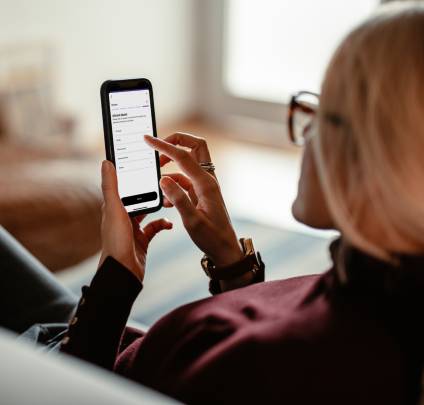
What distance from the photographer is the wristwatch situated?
0.95m

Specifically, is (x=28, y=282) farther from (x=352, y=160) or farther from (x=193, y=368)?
(x=352, y=160)

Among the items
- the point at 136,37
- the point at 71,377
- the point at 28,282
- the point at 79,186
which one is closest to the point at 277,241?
the point at 79,186

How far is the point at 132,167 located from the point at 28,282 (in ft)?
0.81

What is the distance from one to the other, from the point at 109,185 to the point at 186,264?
4.40 feet

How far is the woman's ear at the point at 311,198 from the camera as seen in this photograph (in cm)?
70

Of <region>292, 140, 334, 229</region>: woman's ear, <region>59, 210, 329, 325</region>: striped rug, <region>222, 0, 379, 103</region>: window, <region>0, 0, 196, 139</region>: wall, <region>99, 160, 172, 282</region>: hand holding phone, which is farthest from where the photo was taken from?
<region>222, 0, 379, 103</region>: window

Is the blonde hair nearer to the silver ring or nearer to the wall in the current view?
the silver ring

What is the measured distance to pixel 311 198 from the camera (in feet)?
2.33

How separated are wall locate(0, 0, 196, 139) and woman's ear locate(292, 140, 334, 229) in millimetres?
2530

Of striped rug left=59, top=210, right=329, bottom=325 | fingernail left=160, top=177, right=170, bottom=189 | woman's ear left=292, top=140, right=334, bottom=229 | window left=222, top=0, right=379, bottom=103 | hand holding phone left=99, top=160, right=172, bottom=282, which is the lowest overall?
striped rug left=59, top=210, right=329, bottom=325

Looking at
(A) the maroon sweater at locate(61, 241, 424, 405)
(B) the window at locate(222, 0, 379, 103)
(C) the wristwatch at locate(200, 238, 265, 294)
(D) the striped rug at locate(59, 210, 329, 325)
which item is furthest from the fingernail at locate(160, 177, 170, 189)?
(B) the window at locate(222, 0, 379, 103)

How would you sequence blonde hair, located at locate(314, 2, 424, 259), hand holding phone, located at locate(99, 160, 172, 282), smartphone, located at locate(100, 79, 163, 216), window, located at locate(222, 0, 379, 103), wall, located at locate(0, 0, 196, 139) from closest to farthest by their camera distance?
blonde hair, located at locate(314, 2, 424, 259) → hand holding phone, located at locate(99, 160, 172, 282) → smartphone, located at locate(100, 79, 163, 216) → wall, located at locate(0, 0, 196, 139) → window, located at locate(222, 0, 379, 103)

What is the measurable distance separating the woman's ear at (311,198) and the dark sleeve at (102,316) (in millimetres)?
226

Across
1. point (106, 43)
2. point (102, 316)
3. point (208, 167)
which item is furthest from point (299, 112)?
point (106, 43)
